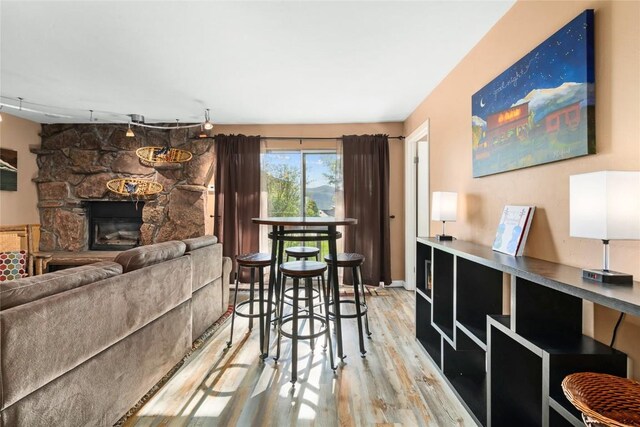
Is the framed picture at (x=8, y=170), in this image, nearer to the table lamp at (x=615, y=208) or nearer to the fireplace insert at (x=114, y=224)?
the fireplace insert at (x=114, y=224)

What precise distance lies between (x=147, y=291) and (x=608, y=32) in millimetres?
2696

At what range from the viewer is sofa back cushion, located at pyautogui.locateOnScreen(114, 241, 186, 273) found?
6.25ft

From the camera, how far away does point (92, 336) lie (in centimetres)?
146

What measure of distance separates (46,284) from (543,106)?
2.60 m

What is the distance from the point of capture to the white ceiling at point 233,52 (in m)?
1.99

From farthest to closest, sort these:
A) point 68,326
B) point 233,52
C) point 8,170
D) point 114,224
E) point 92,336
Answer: point 114,224 < point 8,170 < point 233,52 < point 92,336 < point 68,326

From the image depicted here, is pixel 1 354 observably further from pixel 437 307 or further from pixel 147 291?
pixel 437 307

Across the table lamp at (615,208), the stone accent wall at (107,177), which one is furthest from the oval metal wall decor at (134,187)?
the table lamp at (615,208)

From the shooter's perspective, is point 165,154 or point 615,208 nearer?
point 615,208

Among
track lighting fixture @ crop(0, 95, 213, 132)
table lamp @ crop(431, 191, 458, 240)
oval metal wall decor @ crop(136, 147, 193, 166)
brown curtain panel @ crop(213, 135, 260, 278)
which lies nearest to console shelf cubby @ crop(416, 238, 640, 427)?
table lamp @ crop(431, 191, 458, 240)

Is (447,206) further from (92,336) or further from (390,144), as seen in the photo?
(92,336)

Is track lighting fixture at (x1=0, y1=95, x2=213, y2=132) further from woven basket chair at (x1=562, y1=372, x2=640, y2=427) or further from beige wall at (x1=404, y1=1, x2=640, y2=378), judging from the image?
woven basket chair at (x1=562, y1=372, x2=640, y2=427)

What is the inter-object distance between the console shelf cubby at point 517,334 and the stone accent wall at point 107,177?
360 cm

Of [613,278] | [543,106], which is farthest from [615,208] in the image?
[543,106]
